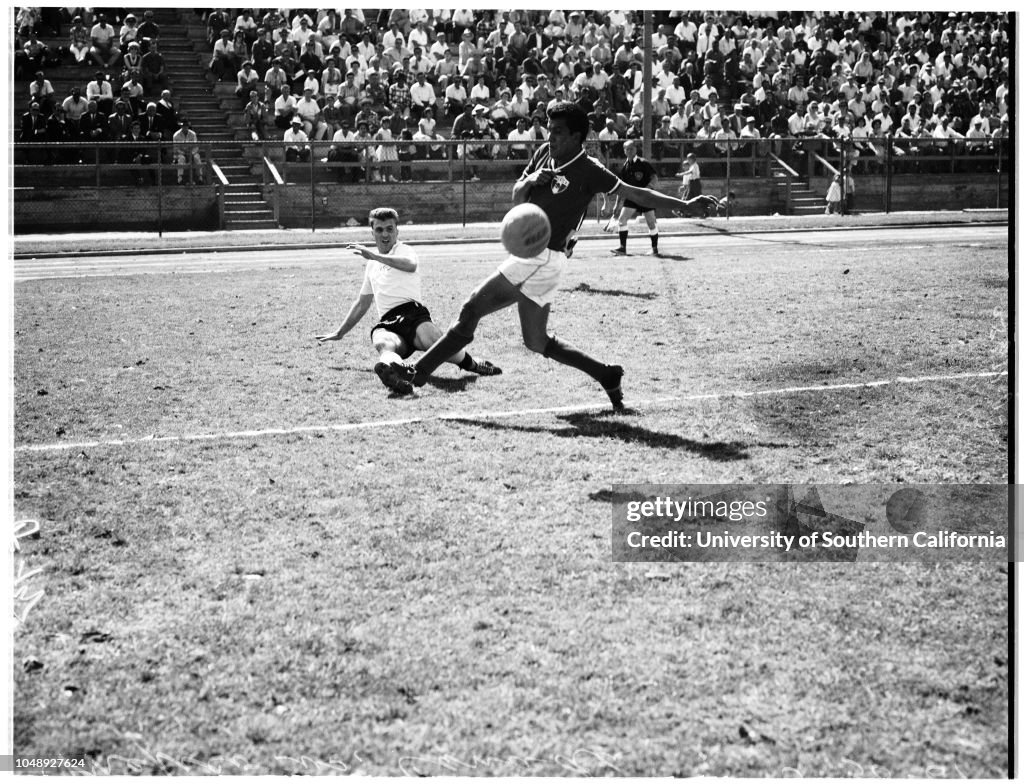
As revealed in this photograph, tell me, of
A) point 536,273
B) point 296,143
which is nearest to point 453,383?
point 536,273

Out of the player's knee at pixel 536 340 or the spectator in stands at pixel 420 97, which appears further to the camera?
the spectator in stands at pixel 420 97

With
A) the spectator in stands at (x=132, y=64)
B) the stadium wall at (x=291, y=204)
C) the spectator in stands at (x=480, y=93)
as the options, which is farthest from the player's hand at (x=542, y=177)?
the spectator in stands at (x=480, y=93)

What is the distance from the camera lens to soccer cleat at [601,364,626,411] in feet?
24.6

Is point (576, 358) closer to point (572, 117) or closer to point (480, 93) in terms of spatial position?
point (572, 117)

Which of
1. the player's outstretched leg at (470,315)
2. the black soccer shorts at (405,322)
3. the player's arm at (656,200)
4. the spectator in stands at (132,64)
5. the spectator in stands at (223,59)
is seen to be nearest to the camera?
the player's arm at (656,200)

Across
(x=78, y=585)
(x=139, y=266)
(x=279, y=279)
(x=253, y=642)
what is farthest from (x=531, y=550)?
(x=139, y=266)

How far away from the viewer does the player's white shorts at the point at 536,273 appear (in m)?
7.12

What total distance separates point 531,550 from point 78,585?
69.7 inches

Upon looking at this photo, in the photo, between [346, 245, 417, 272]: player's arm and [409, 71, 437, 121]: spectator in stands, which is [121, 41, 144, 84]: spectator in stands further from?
[346, 245, 417, 272]: player's arm

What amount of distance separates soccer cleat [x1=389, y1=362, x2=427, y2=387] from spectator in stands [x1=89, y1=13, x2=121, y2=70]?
18.8 metres

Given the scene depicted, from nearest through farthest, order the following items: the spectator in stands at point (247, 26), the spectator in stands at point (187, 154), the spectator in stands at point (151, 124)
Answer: the spectator in stands at point (151, 124) < the spectator in stands at point (187, 154) < the spectator in stands at point (247, 26)

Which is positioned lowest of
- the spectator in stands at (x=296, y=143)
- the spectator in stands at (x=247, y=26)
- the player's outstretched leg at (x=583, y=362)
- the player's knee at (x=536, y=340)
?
the player's outstretched leg at (x=583, y=362)

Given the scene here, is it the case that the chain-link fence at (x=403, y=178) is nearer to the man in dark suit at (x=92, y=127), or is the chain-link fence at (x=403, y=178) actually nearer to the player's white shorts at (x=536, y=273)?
the man in dark suit at (x=92, y=127)

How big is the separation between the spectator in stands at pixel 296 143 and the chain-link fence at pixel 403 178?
43mm
